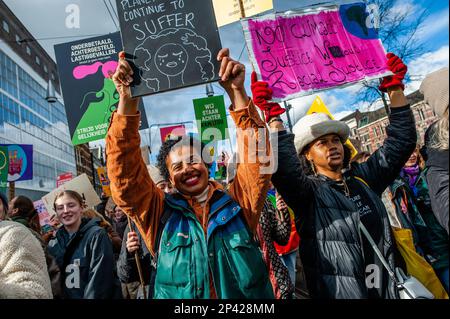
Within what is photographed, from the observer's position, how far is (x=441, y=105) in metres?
1.80

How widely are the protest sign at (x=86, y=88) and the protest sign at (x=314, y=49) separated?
76.6 inches

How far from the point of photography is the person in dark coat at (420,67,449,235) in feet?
5.83

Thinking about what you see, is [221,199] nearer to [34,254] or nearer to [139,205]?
[139,205]

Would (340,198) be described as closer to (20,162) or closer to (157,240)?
(157,240)

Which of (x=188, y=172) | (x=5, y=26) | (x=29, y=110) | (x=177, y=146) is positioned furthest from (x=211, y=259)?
(x=5, y=26)

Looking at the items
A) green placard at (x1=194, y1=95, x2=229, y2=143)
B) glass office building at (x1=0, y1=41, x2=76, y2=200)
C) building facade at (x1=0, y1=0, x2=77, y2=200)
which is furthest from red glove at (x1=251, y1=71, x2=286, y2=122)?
glass office building at (x1=0, y1=41, x2=76, y2=200)

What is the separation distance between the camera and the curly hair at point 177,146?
205 cm

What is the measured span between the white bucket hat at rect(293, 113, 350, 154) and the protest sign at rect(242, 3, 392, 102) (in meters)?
0.41

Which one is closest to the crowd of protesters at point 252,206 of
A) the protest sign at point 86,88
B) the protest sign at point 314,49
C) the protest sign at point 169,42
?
the protest sign at point 169,42

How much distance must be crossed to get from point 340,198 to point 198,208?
0.84 metres

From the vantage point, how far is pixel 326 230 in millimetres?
1986

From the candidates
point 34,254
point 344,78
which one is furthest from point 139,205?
point 344,78
